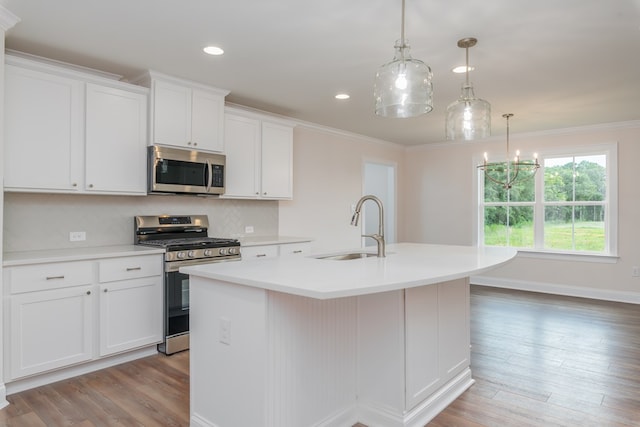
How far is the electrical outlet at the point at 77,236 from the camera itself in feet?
10.9

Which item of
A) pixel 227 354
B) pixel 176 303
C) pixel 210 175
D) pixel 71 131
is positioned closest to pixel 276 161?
pixel 210 175

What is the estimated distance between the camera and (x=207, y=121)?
12.4 feet

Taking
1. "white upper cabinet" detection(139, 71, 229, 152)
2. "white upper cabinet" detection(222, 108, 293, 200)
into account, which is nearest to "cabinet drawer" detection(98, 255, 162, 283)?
"white upper cabinet" detection(139, 71, 229, 152)

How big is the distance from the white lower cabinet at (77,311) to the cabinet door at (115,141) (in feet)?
2.07

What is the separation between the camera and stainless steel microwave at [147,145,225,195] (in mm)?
3398

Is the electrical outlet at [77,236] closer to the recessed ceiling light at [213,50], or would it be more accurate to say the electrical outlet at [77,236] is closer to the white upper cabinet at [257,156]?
the white upper cabinet at [257,156]

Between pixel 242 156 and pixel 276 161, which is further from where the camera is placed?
pixel 276 161

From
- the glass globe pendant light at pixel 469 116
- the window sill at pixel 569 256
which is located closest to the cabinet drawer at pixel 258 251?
the glass globe pendant light at pixel 469 116

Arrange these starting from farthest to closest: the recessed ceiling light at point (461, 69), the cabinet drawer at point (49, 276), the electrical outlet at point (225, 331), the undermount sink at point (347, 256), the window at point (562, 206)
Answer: the window at point (562, 206) → the recessed ceiling light at point (461, 69) → the undermount sink at point (347, 256) → the cabinet drawer at point (49, 276) → the electrical outlet at point (225, 331)

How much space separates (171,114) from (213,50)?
0.82 m

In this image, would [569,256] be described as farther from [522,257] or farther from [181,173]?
[181,173]

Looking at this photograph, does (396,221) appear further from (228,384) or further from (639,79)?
(228,384)

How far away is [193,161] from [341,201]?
8.76ft

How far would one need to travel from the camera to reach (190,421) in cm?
218
